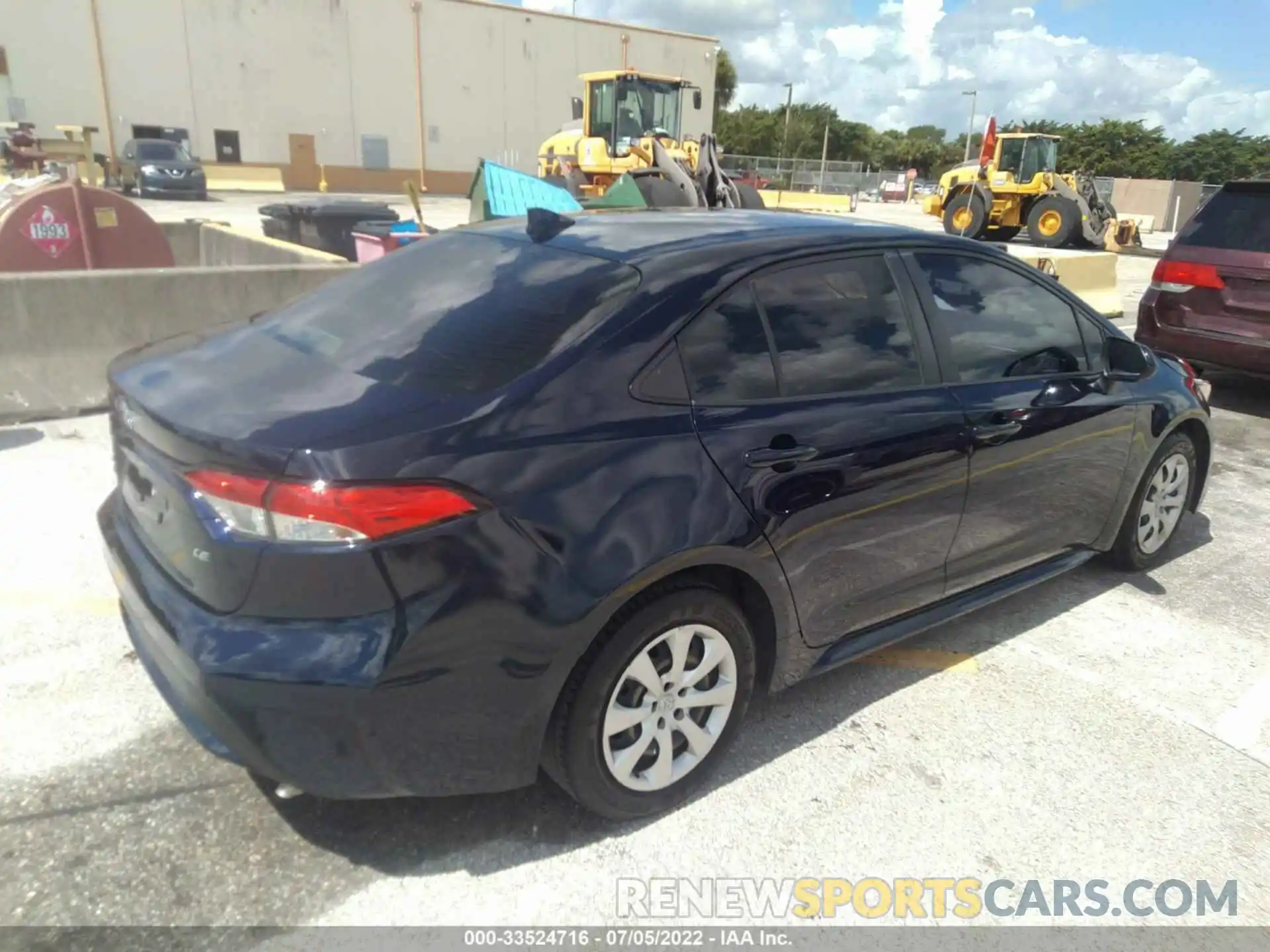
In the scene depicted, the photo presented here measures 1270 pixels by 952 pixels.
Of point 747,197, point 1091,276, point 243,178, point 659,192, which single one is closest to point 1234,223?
point 1091,276

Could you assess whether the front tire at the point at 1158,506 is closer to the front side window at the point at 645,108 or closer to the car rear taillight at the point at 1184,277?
the car rear taillight at the point at 1184,277

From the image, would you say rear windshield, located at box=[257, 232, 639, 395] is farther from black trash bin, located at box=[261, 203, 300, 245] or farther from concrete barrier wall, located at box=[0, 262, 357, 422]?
black trash bin, located at box=[261, 203, 300, 245]

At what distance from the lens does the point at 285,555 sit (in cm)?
207

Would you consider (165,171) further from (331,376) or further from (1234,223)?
(331,376)

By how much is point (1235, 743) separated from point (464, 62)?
149 ft

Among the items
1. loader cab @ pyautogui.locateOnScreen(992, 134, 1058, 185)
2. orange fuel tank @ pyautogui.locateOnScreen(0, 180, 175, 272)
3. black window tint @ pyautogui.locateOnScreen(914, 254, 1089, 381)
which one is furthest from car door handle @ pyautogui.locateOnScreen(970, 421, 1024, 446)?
loader cab @ pyautogui.locateOnScreen(992, 134, 1058, 185)

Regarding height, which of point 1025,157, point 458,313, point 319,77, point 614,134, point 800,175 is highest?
point 319,77

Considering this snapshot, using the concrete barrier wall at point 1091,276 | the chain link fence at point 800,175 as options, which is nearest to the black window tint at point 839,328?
the concrete barrier wall at point 1091,276

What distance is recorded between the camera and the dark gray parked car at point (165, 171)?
2936cm

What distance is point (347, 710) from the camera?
210 cm

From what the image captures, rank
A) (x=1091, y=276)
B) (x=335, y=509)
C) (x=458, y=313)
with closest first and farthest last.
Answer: (x=335, y=509) → (x=458, y=313) → (x=1091, y=276)

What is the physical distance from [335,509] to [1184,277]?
706 cm

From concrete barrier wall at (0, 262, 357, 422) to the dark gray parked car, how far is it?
26.9 meters

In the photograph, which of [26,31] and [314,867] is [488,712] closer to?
[314,867]
